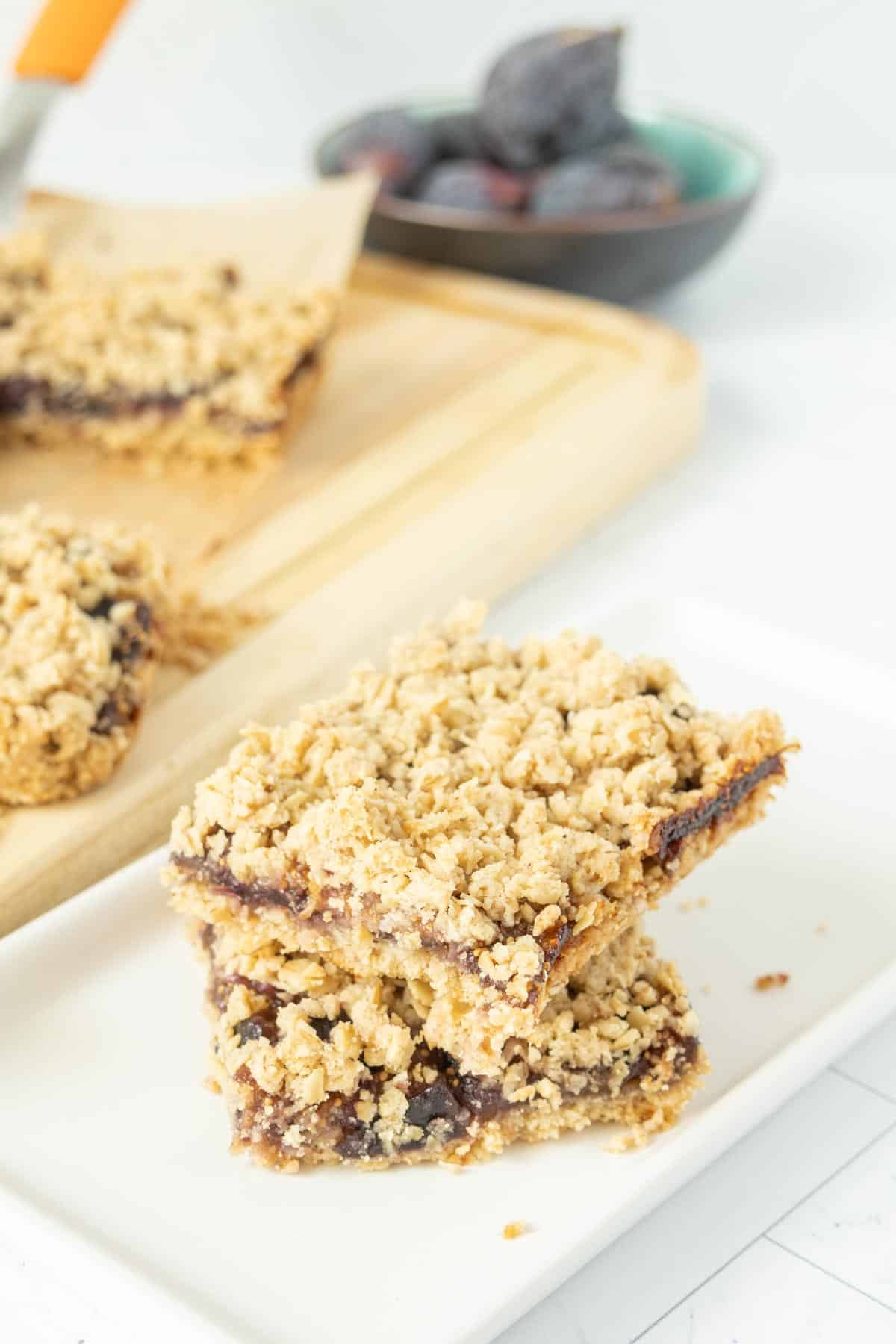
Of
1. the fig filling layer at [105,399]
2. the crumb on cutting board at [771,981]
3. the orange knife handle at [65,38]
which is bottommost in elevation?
the fig filling layer at [105,399]

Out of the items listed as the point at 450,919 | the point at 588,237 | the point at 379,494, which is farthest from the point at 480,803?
the point at 588,237

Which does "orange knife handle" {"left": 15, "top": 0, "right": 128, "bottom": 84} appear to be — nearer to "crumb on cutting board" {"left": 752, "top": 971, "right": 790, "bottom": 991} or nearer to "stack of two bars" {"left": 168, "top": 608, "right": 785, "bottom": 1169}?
"stack of two bars" {"left": 168, "top": 608, "right": 785, "bottom": 1169}

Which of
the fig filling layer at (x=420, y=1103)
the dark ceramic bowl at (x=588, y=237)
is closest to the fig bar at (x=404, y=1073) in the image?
the fig filling layer at (x=420, y=1103)

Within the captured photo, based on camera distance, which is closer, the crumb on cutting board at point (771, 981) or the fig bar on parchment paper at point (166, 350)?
the crumb on cutting board at point (771, 981)

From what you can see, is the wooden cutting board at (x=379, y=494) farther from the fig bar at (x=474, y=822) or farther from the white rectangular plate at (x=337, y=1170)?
the fig bar at (x=474, y=822)

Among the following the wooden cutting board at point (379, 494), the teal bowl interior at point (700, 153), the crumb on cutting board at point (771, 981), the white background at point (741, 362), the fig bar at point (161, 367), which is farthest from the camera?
the teal bowl interior at point (700, 153)

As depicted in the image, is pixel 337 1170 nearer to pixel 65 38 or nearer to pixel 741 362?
pixel 741 362
